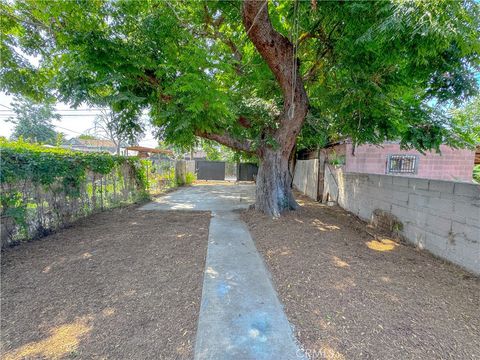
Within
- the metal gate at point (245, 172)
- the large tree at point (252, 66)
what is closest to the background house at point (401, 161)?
the large tree at point (252, 66)

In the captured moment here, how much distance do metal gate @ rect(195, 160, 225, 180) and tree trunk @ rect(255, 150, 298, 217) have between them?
12.6 meters

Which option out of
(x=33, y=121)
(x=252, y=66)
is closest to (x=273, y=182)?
(x=252, y=66)

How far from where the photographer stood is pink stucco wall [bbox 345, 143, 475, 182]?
8.23 metres

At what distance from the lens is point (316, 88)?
6.42 metres

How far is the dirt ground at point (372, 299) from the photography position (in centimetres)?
187

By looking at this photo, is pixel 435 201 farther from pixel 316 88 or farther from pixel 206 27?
pixel 206 27

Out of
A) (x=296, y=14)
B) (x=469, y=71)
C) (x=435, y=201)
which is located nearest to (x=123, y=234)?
(x=296, y=14)

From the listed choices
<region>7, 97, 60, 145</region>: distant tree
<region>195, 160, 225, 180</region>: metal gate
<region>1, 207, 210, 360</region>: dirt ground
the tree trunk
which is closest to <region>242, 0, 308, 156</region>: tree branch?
the tree trunk

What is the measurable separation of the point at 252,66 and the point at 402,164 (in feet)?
22.4

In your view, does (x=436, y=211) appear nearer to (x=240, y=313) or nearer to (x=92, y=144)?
(x=240, y=313)

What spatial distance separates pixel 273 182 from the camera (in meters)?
6.13

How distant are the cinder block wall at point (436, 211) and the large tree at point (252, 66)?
1.43m

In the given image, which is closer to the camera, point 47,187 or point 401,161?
point 47,187

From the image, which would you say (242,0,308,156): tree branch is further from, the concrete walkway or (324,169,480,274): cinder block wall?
the concrete walkway
